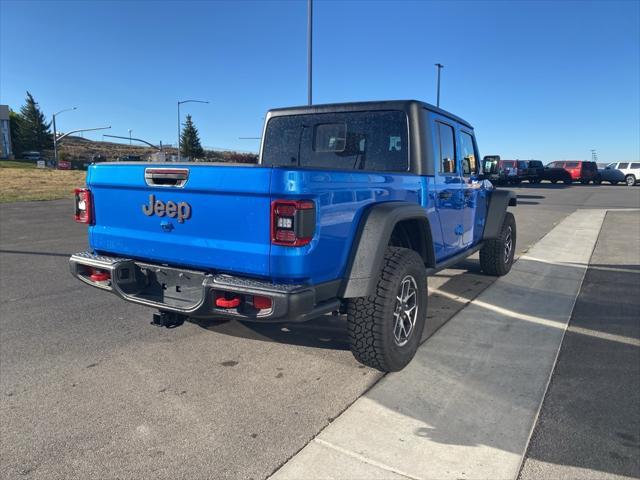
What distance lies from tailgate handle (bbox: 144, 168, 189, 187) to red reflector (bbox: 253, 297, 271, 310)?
0.91 meters

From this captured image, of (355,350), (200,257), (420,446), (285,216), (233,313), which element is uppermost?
(285,216)

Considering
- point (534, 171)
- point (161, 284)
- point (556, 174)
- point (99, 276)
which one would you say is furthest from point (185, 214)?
point (556, 174)

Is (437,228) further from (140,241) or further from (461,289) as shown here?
(140,241)

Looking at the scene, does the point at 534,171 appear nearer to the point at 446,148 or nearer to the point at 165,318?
the point at 446,148

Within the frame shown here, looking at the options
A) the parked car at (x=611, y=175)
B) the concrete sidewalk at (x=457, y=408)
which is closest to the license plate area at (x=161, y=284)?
the concrete sidewalk at (x=457, y=408)

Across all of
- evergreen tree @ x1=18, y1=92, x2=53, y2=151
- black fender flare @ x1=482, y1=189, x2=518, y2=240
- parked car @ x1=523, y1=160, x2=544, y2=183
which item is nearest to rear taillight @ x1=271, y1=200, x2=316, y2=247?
black fender flare @ x1=482, y1=189, x2=518, y2=240

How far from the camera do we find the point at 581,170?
35.1 m

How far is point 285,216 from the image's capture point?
271cm

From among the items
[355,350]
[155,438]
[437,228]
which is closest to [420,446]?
[355,350]

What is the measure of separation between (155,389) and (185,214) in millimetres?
1217

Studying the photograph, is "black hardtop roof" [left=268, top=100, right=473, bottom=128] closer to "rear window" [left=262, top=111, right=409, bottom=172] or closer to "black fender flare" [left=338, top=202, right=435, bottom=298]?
"rear window" [left=262, top=111, right=409, bottom=172]

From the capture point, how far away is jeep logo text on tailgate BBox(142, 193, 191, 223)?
10.2 feet

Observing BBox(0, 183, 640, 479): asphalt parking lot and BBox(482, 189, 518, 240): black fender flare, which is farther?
BBox(482, 189, 518, 240): black fender flare

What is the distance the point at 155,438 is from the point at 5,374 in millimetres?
1543
